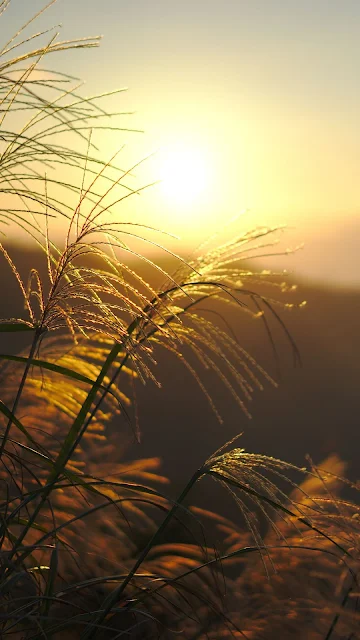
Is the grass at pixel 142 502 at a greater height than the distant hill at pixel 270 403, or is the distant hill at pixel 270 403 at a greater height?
the grass at pixel 142 502

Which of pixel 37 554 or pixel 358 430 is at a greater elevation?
pixel 37 554

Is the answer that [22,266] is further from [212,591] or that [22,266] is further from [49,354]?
[212,591]

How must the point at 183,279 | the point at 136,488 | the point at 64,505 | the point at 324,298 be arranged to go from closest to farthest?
the point at 136,488, the point at 183,279, the point at 64,505, the point at 324,298

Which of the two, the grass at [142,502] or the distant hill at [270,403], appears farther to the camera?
the distant hill at [270,403]

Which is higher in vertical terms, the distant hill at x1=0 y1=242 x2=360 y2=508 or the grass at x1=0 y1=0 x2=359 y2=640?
the grass at x1=0 y1=0 x2=359 y2=640

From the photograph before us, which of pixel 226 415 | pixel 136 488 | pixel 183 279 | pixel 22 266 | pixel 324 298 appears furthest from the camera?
pixel 324 298

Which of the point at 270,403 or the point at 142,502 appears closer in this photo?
the point at 142,502

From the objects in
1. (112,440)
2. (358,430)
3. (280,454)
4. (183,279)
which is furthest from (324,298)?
(183,279)

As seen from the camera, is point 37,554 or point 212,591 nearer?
point 212,591

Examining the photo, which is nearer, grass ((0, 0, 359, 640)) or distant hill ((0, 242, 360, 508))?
grass ((0, 0, 359, 640))

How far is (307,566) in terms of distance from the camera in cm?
139

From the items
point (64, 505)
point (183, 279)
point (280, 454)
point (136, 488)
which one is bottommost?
point (280, 454)

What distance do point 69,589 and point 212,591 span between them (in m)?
0.32

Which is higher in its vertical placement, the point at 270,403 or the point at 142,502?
the point at 142,502
